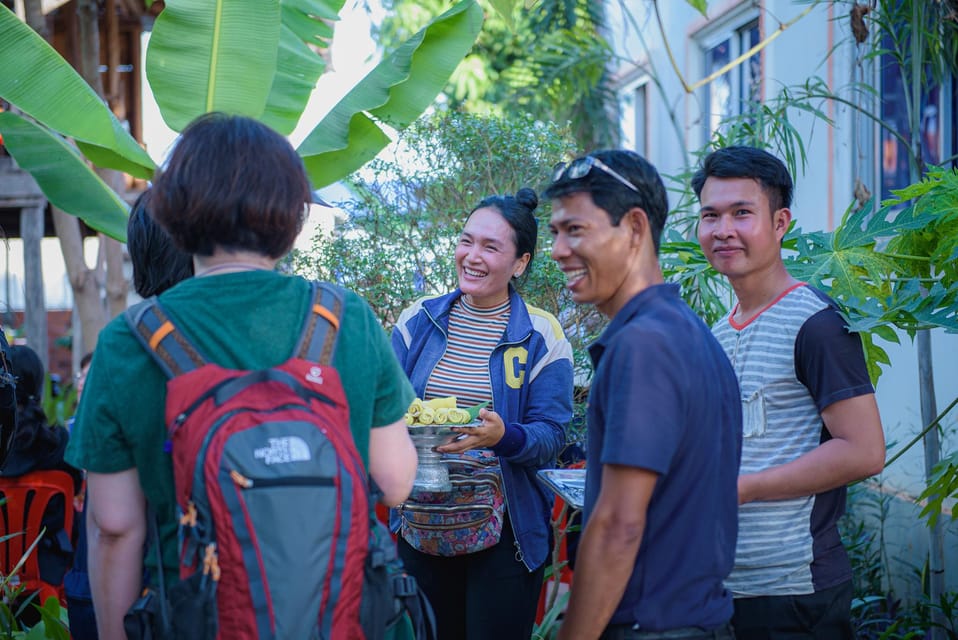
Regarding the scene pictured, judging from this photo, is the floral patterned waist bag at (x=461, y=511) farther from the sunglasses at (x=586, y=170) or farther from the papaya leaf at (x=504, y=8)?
the papaya leaf at (x=504, y=8)

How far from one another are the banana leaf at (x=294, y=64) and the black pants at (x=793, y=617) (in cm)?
370

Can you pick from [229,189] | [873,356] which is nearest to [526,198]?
[873,356]

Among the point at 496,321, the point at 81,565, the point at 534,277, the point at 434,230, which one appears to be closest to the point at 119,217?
the point at 434,230

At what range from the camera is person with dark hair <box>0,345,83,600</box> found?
501cm

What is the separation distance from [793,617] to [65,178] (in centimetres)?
409

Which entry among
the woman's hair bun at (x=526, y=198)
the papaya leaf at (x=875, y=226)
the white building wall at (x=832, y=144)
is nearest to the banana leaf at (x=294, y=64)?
the woman's hair bun at (x=526, y=198)

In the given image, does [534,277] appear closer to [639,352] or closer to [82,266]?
[639,352]

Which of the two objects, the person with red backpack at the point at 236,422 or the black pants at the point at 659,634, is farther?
the black pants at the point at 659,634

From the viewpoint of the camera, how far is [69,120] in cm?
477

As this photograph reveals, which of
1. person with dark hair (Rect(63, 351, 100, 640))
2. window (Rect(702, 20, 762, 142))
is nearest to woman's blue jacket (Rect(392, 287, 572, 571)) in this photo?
person with dark hair (Rect(63, 351, 100, 640))

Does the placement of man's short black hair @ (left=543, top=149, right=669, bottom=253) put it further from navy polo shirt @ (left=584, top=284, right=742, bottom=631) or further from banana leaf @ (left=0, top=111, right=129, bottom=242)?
banana leaf @ (left=0, top=111, right=129, bottom=242)

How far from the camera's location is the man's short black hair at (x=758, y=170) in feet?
9.65

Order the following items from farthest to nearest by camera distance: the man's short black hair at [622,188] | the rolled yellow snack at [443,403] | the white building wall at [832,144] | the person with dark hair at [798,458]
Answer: the white building wall at [832,144]
the rolled yellow snack at [443,403]
the person with dark hair at [798,458]
the man's short black hair at [622,188]

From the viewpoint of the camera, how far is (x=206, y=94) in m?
5.09
